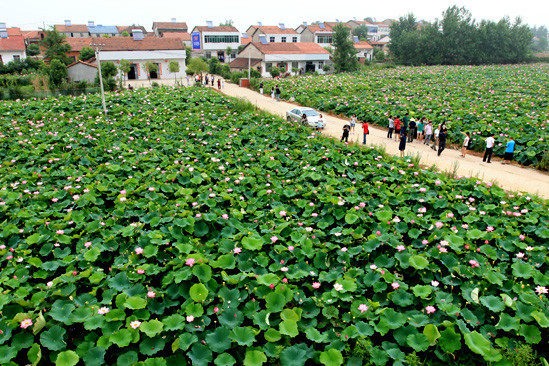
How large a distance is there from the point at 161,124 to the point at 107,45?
109 ft

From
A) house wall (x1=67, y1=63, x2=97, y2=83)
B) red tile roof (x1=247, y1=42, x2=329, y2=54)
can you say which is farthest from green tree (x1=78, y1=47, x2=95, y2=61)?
red tile roof (x1=247, y1=42, x2=329, y2=54)

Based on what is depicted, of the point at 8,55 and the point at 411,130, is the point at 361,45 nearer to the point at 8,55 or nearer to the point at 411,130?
the point at 8,55

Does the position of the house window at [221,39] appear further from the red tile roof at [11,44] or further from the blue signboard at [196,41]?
the red tile roof at [11,44]

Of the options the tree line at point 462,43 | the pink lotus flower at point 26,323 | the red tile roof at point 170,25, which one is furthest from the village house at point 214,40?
the pink lotus flower at point 26,323

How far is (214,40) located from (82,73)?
35610 mm

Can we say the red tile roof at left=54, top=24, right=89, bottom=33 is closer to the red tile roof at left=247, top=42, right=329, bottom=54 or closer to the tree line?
the red tile roof at left=247, top=42, right=329, bottom=54

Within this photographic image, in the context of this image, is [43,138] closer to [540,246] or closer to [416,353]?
[416,353]

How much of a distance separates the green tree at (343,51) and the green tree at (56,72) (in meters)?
37.9

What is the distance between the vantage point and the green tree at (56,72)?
93.5ft

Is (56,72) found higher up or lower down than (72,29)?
lower down

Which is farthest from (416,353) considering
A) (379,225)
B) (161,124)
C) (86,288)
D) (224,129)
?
(161,124)

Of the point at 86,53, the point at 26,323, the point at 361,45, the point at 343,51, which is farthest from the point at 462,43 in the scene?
the point at 26,323

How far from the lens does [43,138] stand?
1329 centimetres

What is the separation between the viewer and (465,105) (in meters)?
23.3
